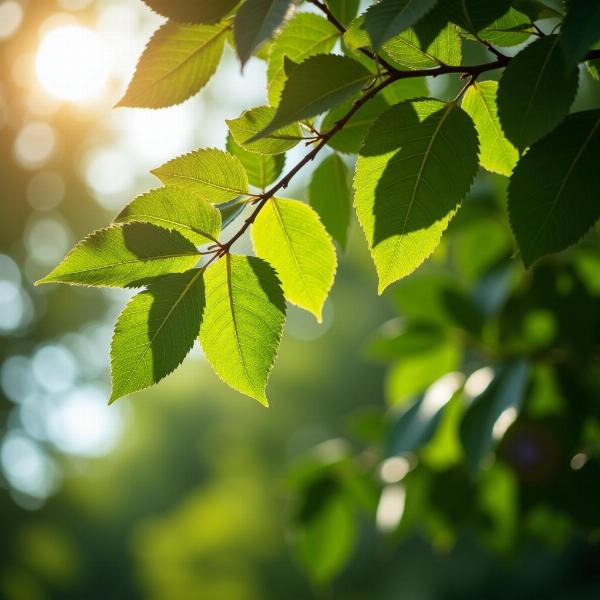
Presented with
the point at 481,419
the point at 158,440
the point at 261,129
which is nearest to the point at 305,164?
the point at 261,129

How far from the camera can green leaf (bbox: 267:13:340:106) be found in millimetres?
707

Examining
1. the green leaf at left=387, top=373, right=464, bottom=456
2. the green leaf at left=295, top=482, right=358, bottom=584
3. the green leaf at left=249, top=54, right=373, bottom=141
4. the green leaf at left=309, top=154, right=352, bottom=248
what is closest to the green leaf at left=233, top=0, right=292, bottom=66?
the green leaf at left=249, top=54, right=373, bottom=141

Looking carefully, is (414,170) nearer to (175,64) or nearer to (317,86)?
(317,86)

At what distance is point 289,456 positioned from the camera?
11.5 metres

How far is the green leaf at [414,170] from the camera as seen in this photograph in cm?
61

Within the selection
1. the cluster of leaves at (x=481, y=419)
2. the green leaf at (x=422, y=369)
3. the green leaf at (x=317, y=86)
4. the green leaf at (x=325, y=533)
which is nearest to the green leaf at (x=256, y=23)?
the green leaf at (x=317, y=86)

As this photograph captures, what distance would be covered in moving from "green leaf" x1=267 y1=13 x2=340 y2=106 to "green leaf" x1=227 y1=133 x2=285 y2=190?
81 millimetres

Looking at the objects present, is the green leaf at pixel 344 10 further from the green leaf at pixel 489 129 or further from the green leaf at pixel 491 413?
the green leaf at pixel 491 413

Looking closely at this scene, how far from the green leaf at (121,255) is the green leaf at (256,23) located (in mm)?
214

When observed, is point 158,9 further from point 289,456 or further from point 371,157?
point 289,456

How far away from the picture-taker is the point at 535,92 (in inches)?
23.1

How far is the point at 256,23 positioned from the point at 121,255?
260 mm

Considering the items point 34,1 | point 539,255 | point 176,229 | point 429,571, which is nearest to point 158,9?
point 176,229

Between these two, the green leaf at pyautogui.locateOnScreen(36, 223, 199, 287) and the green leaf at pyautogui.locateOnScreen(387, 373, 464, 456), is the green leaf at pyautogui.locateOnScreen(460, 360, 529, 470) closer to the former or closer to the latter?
the green leaf at pyautogui.locateOnScreen(387, 373, 464, 456)
